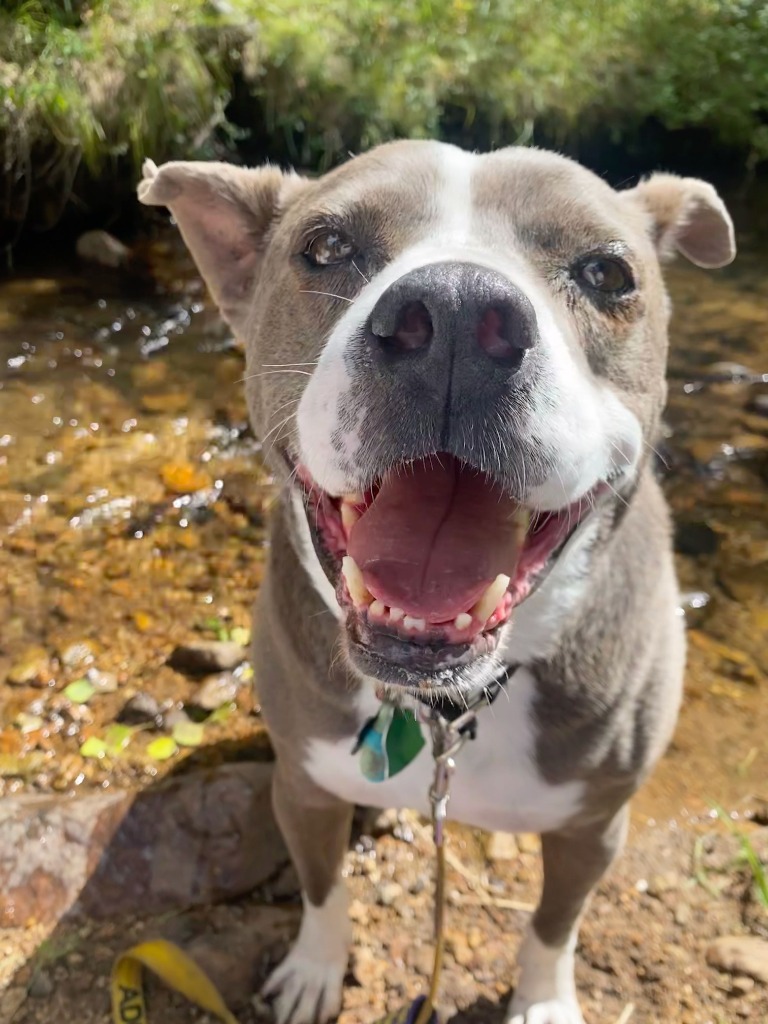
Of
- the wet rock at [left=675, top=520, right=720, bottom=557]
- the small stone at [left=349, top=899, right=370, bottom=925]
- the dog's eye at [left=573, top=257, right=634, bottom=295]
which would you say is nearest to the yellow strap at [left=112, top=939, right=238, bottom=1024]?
the small stone at [left=349, top=899, right=370, bottom=925]

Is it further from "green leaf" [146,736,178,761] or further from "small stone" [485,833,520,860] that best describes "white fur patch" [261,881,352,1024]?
"green leaf" [146,736,178,761]

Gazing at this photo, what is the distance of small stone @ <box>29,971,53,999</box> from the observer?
7.28 feet

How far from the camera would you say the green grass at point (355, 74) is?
603 centimetres

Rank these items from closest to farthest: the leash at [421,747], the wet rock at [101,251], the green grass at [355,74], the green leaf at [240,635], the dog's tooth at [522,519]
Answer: the dog's tooth at [522,519] < the leash at [421,747] < the green leaf at [240,635] < the green grass at [355,74] < the wet rock at [101,251]

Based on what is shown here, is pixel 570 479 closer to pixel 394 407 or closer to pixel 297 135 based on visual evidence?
pixel 394 407

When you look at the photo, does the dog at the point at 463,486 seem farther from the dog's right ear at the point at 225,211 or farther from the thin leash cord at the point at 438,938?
the thin leash cord at the point at 438,938

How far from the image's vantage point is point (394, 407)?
4.60 feet

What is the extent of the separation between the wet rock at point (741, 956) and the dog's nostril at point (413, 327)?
6.36 ft

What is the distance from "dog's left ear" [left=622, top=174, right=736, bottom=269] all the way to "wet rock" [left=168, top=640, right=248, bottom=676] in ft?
6.60

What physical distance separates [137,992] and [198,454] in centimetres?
268

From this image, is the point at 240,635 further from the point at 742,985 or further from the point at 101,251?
the point at 101,251

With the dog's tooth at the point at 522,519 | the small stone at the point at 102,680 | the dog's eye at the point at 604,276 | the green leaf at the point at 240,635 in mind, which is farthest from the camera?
the green leaf at the point at 240,635

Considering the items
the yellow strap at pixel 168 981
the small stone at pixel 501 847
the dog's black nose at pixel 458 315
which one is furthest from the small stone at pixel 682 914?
the dog's black nose at pixel 458 315

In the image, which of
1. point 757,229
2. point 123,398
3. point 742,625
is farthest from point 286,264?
point 757,229
